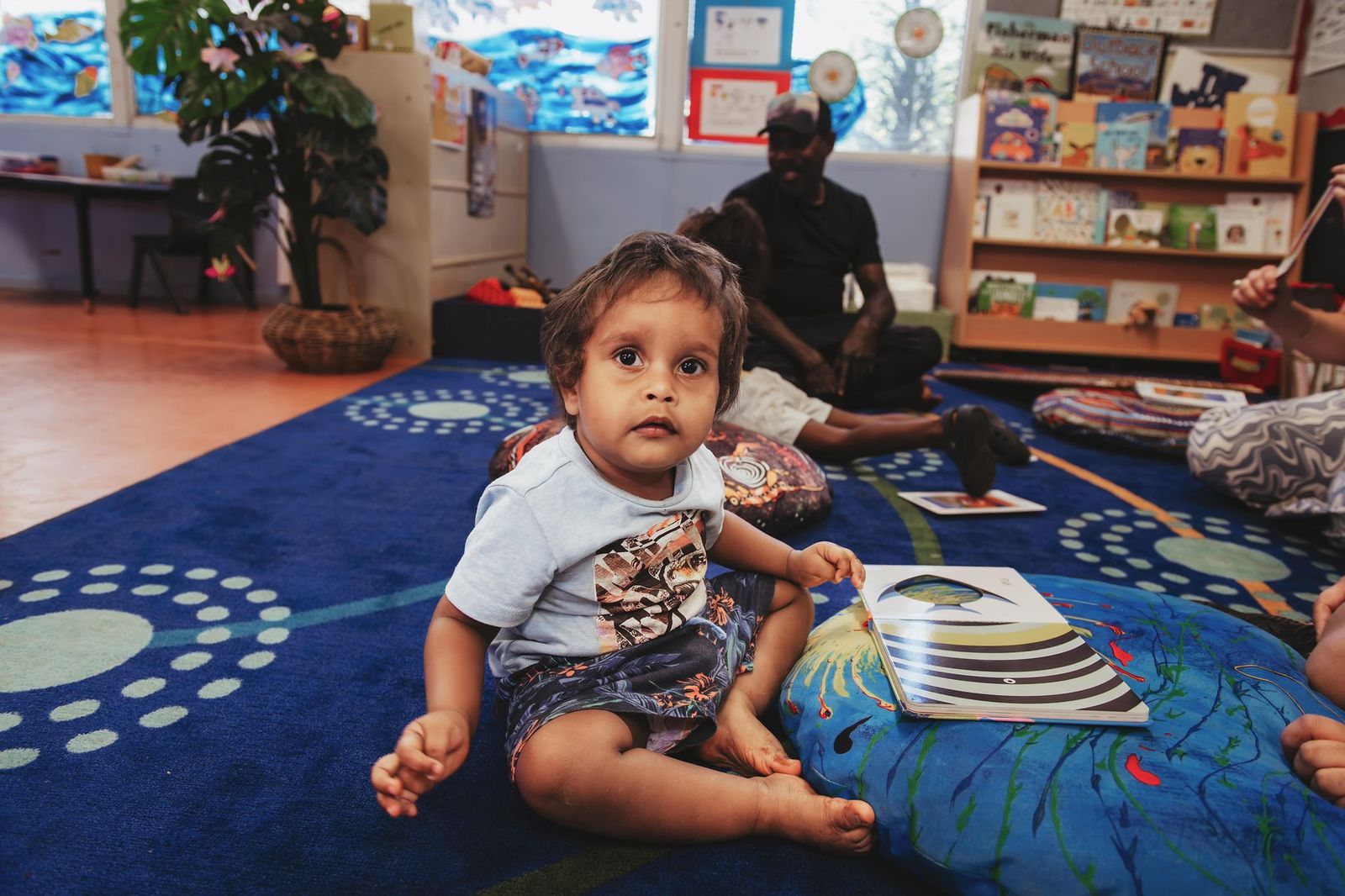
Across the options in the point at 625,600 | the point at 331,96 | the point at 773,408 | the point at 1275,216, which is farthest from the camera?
the point at 1275,216

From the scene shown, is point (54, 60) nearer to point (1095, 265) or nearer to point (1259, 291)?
point (1095, 265)

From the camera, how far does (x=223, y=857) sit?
2.72ft

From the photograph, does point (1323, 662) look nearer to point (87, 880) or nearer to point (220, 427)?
point (87, 880)

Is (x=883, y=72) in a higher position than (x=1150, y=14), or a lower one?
lower

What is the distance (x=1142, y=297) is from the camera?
4176mm

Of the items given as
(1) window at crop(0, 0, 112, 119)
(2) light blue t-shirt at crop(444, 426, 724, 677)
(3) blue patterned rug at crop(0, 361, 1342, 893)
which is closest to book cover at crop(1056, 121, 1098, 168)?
(3) blue patterned rug at crop(0, 361, 1342, 893)

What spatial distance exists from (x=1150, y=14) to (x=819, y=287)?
2.63 m

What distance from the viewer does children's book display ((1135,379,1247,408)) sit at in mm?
2696

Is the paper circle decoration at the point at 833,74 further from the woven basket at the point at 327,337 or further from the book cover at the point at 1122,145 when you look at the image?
the woven basket at the point at 327,337

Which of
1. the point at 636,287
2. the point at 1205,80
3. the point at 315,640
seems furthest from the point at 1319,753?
the point at 1205,80

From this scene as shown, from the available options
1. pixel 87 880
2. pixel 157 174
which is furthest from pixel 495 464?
pixel 157 174

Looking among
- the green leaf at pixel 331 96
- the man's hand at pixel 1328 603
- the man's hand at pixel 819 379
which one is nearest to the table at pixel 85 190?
the green leaf at pixel 331 96

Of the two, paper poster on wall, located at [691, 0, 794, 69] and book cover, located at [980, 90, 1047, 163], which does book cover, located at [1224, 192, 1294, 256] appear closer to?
book cover, located at [980, 90, 1047, 163]

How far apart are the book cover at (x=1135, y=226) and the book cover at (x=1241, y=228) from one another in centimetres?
26
